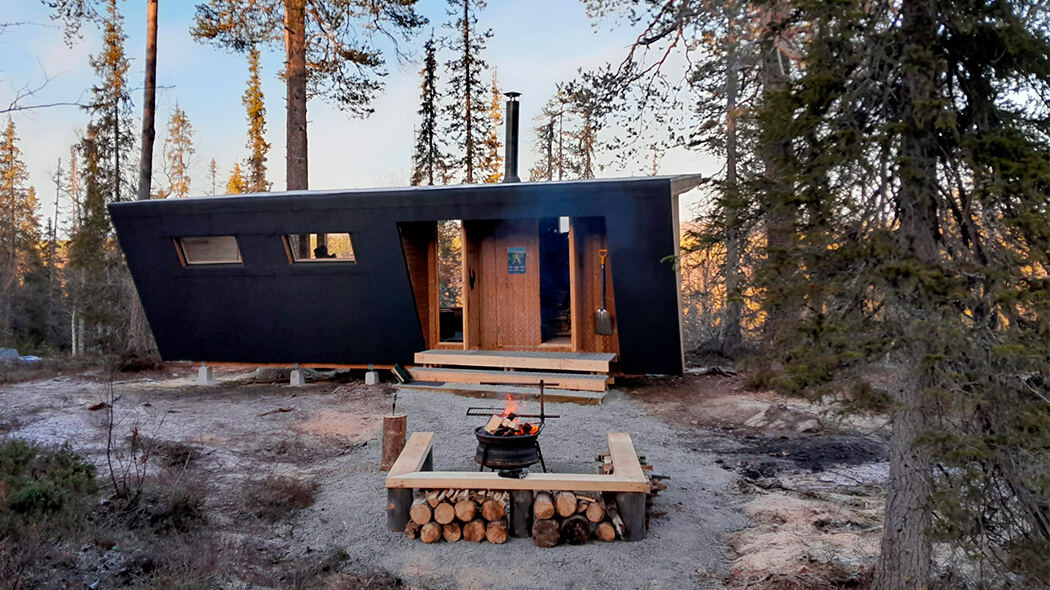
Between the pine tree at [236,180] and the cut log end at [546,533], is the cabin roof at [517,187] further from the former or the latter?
the pine tree at [236,180]

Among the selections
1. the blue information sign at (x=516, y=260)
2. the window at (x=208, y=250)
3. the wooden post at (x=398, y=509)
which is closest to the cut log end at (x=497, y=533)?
the wooden post at (x=398, y=509)

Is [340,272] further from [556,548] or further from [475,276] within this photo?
[556,548]

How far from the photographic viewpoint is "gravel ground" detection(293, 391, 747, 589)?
3748 millimetres

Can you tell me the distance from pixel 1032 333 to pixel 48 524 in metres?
4.80

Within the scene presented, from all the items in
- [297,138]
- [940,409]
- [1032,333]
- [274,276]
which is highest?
[297,138]

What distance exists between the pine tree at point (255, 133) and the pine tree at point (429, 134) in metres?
9.30

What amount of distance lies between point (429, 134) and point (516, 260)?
13.3 metres

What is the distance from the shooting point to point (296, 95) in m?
12.9

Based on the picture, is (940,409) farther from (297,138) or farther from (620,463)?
(297,138)

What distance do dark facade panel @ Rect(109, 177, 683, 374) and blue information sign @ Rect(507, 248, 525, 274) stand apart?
1179 millimetres

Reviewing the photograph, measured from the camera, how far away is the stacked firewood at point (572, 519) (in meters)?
4.16

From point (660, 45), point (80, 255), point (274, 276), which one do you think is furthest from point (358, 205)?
point (80, 255)

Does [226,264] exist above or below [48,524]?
above

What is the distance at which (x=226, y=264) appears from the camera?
33.8 ft
